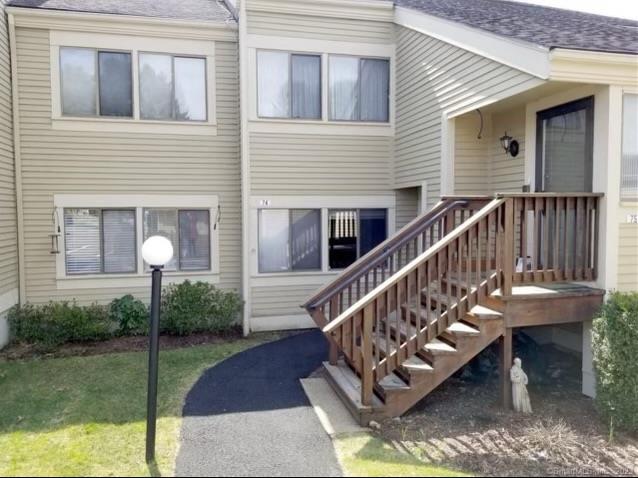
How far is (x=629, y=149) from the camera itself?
5.58 metres

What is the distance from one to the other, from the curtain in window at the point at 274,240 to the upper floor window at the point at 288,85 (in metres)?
1.93

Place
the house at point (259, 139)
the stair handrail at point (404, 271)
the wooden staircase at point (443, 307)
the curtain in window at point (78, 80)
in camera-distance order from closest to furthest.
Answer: the stair handrail at point (404, 271) → the wooden staircase at point (443, 307) → the house at point (259, 139) → the curtain in window at point (78, 80)

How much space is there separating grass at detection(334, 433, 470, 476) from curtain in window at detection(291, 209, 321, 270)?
196 inches

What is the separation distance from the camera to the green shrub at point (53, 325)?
8.08 m

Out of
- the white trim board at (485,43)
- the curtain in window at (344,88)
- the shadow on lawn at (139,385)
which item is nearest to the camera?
the shadow on lawn at (139,385)

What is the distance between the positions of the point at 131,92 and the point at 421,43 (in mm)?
5403

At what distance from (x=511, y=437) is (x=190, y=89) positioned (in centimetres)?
786

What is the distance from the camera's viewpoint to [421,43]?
8250 millimetres

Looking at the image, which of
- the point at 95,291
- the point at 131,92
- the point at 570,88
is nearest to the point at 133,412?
the point at 95,291

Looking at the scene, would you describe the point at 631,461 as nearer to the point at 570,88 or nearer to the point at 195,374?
the point at 570,88

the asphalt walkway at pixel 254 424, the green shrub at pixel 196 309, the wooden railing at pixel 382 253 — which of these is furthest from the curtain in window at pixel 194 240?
the wooden railing at pixel 382 253

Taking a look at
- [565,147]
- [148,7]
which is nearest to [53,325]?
[148,7]

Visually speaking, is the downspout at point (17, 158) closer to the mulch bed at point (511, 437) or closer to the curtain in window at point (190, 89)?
the curtain in window at point (190, 89)

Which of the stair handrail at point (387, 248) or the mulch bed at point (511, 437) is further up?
the stair handrail at point (387, 248)
